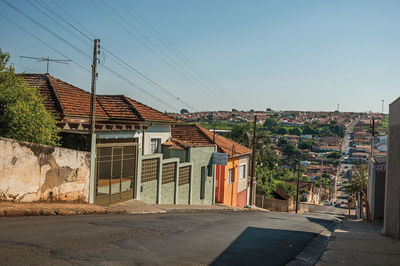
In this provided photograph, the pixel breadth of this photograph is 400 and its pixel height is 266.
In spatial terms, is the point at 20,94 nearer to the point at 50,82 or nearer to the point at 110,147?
the point at 110,147

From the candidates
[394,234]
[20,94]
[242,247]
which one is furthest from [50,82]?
[394,234]

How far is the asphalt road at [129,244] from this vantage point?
629 centimetres

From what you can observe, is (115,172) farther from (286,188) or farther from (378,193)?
(286,188)

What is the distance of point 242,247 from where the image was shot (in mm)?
8672

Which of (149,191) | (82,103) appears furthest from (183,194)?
(82,103)

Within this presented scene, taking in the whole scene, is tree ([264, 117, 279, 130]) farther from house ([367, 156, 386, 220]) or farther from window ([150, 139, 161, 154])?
window ([150, 139, 161, 154])

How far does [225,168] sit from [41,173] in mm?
19574

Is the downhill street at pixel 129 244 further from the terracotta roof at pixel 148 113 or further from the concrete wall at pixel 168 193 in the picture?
the terracotta roof at pixel 148 113

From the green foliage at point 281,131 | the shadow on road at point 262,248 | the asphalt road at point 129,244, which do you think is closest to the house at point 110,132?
the asphalt road at point 129,244

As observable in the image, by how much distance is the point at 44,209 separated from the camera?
1041cm

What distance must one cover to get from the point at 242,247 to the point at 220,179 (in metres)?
20.8

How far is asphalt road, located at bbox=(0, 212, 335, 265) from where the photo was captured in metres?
6.29

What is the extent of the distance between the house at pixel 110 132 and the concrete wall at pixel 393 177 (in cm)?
968

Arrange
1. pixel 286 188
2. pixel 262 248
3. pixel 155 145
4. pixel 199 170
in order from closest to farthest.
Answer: pixel 262 248 → pixel 155 145 → pixel 199 170 → pixel 286 188
